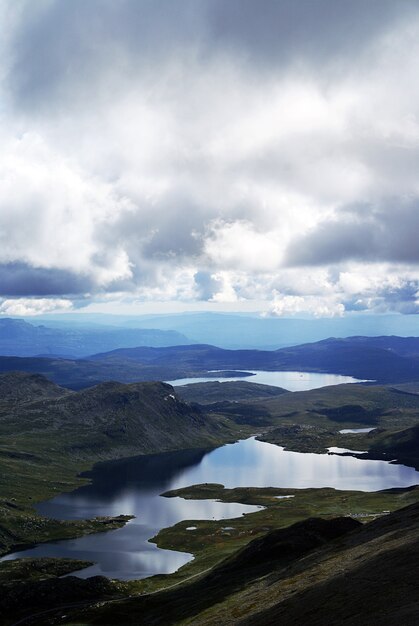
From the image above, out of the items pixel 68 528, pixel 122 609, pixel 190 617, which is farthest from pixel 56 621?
pixel 68 528

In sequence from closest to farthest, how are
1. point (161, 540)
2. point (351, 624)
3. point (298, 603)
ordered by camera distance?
point (351, 624) < point (298, 603) < point (161, 540)

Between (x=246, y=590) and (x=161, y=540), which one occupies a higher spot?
(x=246, y=590)

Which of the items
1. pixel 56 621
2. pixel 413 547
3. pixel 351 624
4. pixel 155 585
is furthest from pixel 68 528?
pixel 351 624

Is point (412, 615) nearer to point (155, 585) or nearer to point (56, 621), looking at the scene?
point (56, 621)

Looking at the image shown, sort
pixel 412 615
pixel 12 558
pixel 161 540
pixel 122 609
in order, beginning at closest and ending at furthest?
pixel 412 615 → pixel 122 609 → pixel 12 558 → pixel 161 540

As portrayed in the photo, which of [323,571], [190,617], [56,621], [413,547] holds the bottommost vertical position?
[56,621]

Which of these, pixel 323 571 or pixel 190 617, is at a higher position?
pixel 323 571

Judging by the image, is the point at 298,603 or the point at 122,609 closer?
the point at 298,603

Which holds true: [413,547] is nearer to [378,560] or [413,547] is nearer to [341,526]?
[378,560]

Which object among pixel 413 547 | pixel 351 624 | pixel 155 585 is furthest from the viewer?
pixel 155 585
